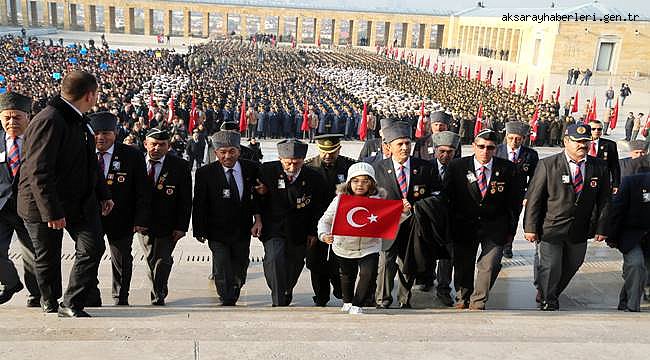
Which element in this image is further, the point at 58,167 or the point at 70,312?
the point at 70,312

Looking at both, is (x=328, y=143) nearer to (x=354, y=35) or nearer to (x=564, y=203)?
(x=564, y=203)

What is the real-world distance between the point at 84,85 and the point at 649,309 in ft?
17.4

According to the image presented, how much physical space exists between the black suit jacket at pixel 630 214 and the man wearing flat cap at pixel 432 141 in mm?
2202

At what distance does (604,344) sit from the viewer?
134 inches

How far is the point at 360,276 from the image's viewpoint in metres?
4.43

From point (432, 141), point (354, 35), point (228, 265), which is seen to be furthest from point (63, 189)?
point (354, 35)

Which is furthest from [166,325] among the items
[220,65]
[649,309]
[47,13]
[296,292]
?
[47,13]

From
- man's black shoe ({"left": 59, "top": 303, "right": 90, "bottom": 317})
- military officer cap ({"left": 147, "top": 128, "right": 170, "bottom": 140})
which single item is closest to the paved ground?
man's black shoe ({"left": 59, "top": 303, "right": 90, "bottom": 317})

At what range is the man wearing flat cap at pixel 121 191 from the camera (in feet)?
16.6

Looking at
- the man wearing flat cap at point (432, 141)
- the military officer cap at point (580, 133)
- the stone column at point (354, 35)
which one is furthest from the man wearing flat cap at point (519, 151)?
the stone column at point (354, 35)

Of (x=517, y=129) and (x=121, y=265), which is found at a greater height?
(x=517, y=129)

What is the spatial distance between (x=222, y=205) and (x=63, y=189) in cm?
176

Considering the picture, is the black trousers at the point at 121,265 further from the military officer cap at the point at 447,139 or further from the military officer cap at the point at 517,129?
the military officer cap at the point at 517,129

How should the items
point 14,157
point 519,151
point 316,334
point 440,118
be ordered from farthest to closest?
point 440,118 → point 519,151 → point 14,157 → point 316,334
